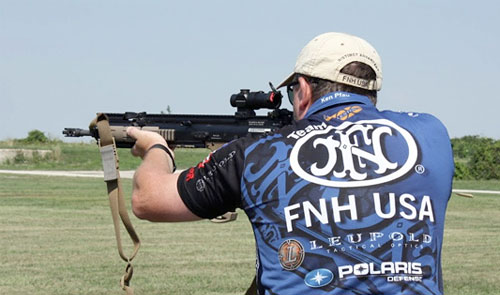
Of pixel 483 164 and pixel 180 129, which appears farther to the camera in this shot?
pixel 483 164

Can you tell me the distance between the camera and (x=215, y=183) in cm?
322

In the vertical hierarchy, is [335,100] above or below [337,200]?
above

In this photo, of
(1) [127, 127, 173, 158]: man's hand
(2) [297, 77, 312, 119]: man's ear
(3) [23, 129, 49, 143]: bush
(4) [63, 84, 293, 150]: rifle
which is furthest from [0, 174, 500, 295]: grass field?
(3) [23, 129, 49, 143]: bush

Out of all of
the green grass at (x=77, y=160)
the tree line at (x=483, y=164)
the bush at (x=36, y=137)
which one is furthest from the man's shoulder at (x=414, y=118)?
the bush at (x=36, y=137)

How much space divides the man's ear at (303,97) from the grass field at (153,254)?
6913mm

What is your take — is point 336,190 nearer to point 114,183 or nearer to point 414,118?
point 414,118

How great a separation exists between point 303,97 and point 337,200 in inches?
21.6

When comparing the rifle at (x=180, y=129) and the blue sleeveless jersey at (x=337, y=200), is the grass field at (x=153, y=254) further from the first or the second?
the blue sleeveless jersey at (x=337, y=200)

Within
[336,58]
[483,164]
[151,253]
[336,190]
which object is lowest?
[483,164]

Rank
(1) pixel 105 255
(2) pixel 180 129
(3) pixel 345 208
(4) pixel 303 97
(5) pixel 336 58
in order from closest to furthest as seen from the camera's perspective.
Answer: (3) pixel 345 208 → (5) pixel 336 58 → (4) pixel 303 97 → (2) pixel 180 129 → (1) pixel 105 255

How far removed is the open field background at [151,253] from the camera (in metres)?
10.6

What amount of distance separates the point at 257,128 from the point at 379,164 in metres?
2.10

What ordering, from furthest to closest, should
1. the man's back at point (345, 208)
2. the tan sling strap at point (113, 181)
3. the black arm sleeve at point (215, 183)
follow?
the tan sling strap at point (113, 181)
the black arm sleeve at point (215, 183)
the man's back at point (345, 208)

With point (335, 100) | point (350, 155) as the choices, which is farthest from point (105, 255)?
point (350, 155)
